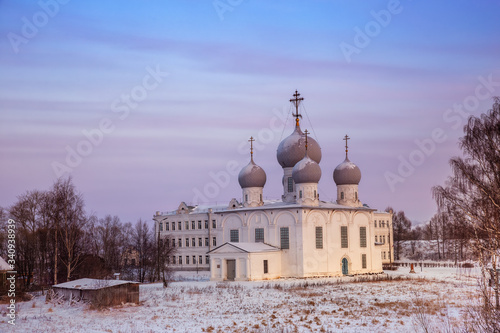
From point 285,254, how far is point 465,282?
12.5 metres

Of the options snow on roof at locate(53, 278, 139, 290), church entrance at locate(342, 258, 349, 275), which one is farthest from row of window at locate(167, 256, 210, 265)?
snow on roof at locate(53, 278, 139, 290)

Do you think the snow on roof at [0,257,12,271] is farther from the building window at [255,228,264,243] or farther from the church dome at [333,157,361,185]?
the church dome at [333,157,361,185]

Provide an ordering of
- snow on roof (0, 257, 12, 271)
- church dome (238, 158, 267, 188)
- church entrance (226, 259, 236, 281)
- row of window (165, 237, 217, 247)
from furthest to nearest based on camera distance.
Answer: row of window (165, 237, 217, 247) → church dome (238, 158, 267, 188) → church entrance (226, 259, 236, 281) → snow on roof (0, 257, 12, 271)

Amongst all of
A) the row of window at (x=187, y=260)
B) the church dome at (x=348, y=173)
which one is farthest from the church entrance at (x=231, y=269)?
the row of window at (x=187, y=260)

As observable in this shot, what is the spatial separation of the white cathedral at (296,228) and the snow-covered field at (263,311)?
715cm

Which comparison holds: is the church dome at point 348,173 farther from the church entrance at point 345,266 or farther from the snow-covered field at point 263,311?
the snow-covered field at point 263,311

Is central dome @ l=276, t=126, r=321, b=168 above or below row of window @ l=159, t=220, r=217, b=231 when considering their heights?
above

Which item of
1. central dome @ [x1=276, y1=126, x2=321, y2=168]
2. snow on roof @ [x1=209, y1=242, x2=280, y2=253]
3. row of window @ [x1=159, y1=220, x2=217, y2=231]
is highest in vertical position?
central dome @ [x1=276, y1=126, x2=321, y2=168]

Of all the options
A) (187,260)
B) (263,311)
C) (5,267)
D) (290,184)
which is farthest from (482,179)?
(187,260)

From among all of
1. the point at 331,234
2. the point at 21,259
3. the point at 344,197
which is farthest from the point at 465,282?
the point at 21,259

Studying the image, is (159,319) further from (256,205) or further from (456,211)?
(256,205)

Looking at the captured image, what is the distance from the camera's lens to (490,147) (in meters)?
18.0

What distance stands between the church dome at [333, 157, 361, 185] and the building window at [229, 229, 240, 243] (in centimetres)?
985

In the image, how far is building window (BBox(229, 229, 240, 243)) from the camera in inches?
1776
